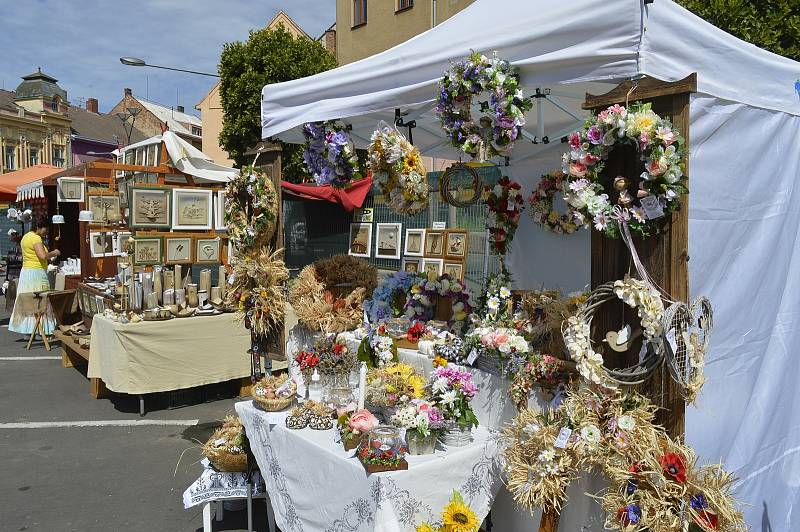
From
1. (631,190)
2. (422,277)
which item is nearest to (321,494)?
(422,277)

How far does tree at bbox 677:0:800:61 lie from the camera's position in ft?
18.1

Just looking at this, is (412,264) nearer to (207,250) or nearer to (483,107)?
(207,250)

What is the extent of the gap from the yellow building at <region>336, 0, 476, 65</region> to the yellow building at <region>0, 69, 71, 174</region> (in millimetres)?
24112

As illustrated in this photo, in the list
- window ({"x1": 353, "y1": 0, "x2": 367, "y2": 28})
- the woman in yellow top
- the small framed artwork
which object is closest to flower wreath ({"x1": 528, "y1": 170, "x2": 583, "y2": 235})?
the small framed artwork

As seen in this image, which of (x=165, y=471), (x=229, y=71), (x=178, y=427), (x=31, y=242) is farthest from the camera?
(x=229, y=71)

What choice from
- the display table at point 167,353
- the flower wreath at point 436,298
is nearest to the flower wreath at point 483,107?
the flower wreath at point 436,298

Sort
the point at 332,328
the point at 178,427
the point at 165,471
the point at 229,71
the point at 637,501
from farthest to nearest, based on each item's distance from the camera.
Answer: the point at 229,71 < the point at 178,427 < the point at 165,471 < the point at 332,328 < the point at 637,501

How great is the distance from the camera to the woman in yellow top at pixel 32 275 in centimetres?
841

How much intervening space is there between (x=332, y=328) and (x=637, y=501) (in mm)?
2240

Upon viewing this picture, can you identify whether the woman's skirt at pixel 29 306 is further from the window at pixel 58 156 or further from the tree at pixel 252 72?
the window at pixel 58 156

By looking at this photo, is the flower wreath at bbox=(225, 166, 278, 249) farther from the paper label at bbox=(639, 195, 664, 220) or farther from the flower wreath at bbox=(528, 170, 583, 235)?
the paper label at bbox=(639, 195, 664, 220)

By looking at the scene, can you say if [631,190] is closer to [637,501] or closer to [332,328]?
[637,501]

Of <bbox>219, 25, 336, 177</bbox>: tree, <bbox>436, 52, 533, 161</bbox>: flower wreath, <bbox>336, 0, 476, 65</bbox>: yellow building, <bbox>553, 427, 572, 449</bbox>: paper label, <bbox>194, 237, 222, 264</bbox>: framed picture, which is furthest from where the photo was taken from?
<bbox>336, 0, 476, 65</bbox>: yellow building

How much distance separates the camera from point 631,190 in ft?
6.92
